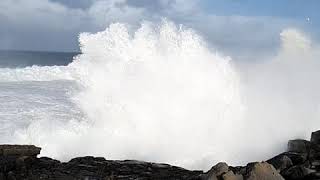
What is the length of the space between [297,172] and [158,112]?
9.12 m

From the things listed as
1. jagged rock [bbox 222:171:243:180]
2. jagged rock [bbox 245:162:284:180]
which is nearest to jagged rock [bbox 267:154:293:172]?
jagged rock [bbox 245:162:284:180]

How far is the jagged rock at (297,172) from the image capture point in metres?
7.49

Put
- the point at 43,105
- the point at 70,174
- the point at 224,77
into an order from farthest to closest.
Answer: the point at 43,105, the point at 224,77, the point at 70,174

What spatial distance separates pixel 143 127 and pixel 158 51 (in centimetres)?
301

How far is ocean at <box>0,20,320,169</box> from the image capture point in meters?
13.8

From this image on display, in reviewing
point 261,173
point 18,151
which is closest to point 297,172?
point 261,173

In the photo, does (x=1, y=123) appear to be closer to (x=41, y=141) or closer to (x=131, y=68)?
(x=41, y=141)

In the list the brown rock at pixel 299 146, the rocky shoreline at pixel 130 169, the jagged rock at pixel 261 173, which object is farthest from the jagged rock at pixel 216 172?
the brown rock at pixel 299 146

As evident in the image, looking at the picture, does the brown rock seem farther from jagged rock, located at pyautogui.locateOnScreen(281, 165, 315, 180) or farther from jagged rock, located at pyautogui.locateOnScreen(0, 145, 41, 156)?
jagged rock, located at pyautogui.locateOnScreen(0, 145, 41, 156)

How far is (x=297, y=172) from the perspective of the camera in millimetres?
7582

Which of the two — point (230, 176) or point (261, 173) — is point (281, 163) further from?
point (230, 176)

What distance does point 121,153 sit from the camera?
1338 cm

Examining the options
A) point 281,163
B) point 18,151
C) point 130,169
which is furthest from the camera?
point 18,151

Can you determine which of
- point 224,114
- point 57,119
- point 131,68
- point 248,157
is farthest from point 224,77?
point 57,119
